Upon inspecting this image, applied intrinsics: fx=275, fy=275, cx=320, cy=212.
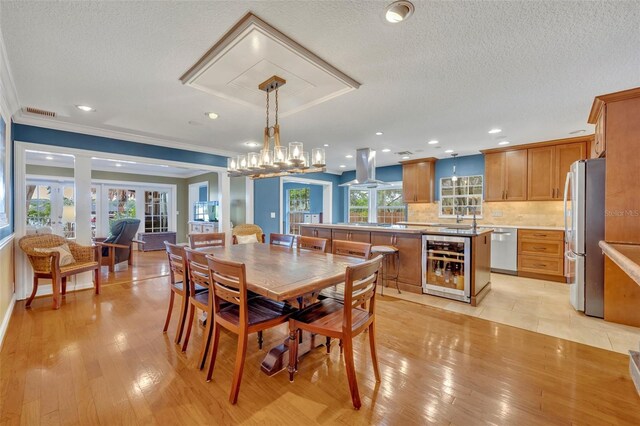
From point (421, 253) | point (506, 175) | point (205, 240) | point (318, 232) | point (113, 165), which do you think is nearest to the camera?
point (205, 240)

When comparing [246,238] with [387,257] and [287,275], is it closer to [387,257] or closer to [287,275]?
[387,257]

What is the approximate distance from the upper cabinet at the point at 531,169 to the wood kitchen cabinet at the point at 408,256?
2677 mm

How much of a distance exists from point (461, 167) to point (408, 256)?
3275mm

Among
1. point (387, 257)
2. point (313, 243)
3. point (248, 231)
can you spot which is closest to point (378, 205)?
point (387, 257)

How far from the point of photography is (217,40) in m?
1.95

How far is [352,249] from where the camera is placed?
278cm

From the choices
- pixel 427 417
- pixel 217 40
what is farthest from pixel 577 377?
pixel 217 40

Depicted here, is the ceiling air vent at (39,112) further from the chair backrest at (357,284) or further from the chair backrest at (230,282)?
the chair backrest at (357,284)

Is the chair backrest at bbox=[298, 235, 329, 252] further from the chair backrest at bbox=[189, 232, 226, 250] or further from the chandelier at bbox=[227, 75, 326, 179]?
the chair backrest at bbox=[189, 232, 226, 250]

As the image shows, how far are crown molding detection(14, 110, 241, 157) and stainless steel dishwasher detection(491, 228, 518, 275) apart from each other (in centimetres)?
557

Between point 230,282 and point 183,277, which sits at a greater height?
point 230,282

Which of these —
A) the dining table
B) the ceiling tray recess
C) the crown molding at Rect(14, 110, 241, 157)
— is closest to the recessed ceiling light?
the ceiling tray recess

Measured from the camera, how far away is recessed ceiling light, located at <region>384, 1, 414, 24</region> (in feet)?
5.22

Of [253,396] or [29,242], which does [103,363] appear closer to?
[253,396]
